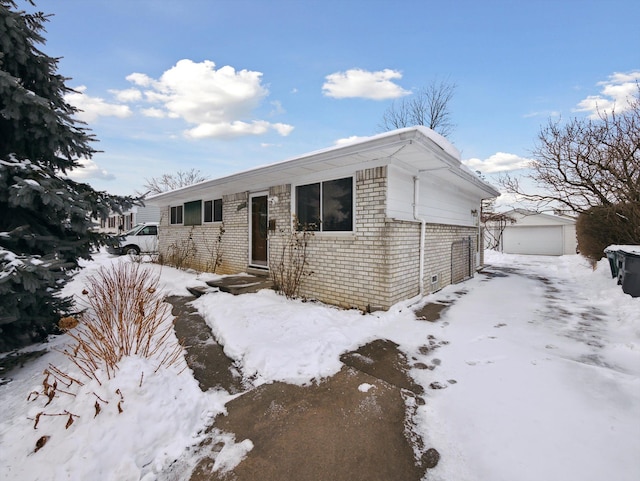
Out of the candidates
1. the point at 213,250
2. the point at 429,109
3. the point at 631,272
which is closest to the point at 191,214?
the point at 213,250

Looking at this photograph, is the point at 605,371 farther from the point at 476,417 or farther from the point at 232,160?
the point at 232,160

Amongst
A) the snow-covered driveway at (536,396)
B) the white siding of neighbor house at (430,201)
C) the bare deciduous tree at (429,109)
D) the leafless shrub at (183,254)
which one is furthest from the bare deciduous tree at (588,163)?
the leafless shrub at (183,254)

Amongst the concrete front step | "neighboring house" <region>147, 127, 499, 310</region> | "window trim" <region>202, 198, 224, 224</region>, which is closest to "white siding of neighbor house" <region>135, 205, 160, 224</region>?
"window trim" <region>202, 198, 224, 224</region>

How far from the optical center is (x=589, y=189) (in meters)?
10.5

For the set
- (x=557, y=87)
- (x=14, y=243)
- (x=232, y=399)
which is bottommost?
(x=232, y=399)

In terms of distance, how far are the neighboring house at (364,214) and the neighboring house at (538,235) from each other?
16798 mm

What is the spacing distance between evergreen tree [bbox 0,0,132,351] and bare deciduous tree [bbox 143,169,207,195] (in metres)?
34.9

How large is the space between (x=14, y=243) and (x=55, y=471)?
114 inches

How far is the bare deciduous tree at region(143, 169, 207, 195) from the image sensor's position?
117ft

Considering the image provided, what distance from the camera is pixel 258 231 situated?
26.3ft

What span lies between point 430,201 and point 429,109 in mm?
16164

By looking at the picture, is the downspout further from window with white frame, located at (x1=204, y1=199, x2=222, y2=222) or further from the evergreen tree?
window with white frame, located at (x1=204, y1=199, x2=222, y2=222)

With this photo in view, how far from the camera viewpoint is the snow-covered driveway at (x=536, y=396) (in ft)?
5.87

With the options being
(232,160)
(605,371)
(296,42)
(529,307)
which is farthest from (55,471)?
(232,160)
